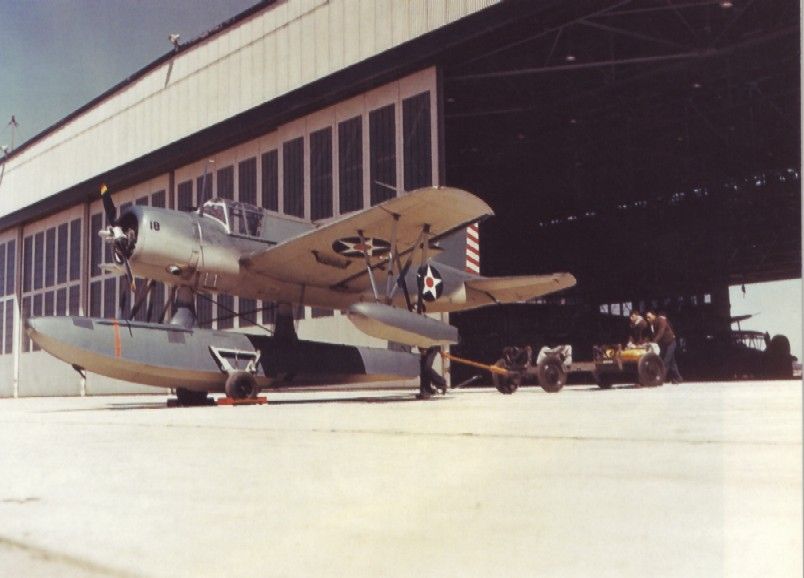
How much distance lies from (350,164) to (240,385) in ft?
31.0

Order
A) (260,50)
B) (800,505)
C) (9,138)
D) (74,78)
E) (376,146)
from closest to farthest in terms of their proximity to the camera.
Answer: (800,505), (74,78), (376,146), (260,50), (9,138)

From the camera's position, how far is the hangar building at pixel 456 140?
17812mm

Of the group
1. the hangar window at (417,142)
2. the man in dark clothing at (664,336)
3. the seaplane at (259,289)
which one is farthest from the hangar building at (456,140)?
the man in dark clothing at (664,336)

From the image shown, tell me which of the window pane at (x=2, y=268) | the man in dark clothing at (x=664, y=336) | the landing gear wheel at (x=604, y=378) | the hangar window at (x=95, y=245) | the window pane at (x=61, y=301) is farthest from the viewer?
the window pane at (x=2, y=268)

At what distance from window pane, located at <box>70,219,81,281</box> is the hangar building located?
0.31 feet

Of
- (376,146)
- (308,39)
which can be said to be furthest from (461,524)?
(308,39)

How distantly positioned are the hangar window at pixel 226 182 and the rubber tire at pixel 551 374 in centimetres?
1320

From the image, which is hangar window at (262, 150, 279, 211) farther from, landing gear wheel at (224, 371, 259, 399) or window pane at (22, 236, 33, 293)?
window pane at (22, 236, 33, 293)

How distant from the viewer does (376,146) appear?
18688 millimetres

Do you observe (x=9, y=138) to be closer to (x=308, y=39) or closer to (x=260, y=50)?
(x=260, y=50)

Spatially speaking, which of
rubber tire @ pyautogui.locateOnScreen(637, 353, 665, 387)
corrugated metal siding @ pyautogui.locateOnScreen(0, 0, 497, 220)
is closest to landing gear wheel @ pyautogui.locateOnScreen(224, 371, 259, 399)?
rubber tire @ pyautogui.locateOnScreen(637, 353, 665, 387)

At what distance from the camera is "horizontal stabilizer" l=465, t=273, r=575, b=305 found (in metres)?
14.5

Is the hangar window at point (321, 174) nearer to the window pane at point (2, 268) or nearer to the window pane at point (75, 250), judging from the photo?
the window pane at point (75, 250)

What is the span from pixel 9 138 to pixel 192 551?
35414mm
